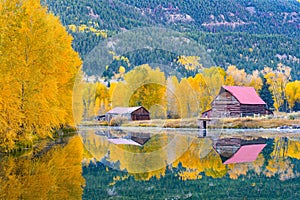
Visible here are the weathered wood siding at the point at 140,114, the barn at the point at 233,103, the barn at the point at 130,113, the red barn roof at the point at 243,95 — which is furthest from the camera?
the red barn roof at the point at 243,95

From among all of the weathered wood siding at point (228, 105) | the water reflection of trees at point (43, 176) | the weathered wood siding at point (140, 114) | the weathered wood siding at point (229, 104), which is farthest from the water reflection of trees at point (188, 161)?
the weathered wood siding at point (229, 104)

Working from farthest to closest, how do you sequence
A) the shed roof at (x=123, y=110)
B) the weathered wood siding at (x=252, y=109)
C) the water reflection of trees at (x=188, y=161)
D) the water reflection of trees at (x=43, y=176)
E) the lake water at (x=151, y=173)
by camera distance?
the weathered wood siding at (x=252, y=109)
the shed roof at (x=123, y=110)
the water reflection of trees at (x=188, y=161)
the lake water at (x=151, y=173)
the water reflection of trees at (x=43, y=176)

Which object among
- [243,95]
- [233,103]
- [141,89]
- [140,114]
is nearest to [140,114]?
[140,114]

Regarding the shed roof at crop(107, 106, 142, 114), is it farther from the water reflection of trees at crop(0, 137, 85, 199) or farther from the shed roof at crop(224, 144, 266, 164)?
the water reflection of trees at crop(0, 137, 85, 199)

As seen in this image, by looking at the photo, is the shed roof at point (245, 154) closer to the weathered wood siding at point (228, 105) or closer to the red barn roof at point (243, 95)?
the weathered wood siding at point (228, 105)

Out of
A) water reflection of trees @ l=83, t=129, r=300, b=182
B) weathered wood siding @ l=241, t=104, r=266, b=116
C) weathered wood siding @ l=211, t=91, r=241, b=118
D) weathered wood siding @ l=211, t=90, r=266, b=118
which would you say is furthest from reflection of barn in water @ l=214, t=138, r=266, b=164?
weathered wood siding @ l=241, t=104, r=266, b=116

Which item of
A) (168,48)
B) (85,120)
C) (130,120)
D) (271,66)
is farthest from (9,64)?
(271,66)

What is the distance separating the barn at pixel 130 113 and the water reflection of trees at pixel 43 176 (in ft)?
38.1

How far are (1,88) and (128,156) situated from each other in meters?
5.50

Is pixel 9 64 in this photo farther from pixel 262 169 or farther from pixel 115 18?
pixel 115 18

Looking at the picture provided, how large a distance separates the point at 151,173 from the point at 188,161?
297 cm

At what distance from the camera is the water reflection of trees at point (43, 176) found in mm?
10633

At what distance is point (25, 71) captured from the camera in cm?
1806

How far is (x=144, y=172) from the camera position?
1488 cm
